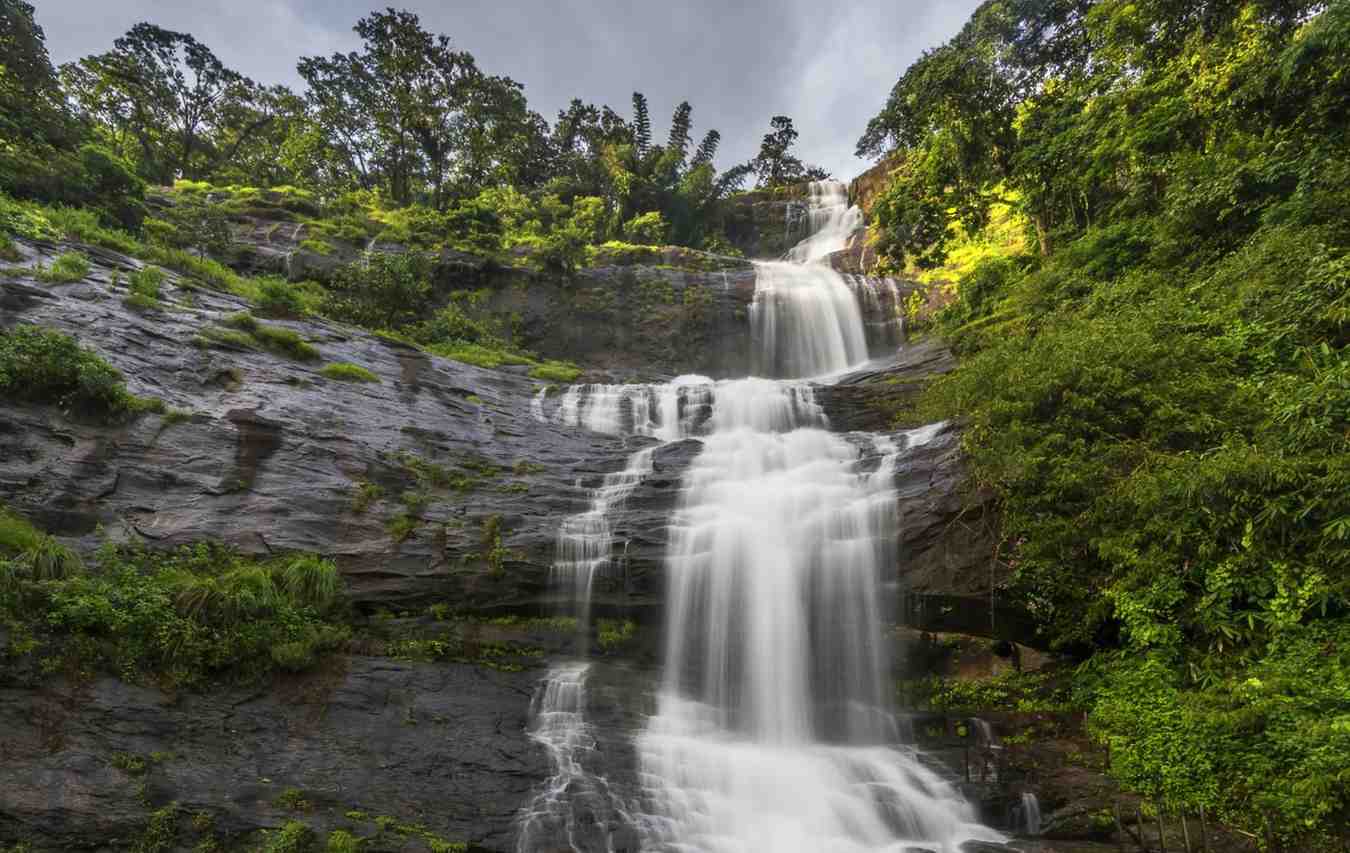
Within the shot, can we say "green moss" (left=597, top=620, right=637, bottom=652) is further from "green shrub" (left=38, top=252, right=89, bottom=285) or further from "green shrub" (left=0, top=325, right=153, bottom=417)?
"green shrub" (left=38, top=252, right=89, bottom=285)

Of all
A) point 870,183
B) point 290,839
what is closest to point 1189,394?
point 290,839

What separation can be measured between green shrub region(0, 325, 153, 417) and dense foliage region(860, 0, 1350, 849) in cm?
1245

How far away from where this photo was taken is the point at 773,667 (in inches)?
347

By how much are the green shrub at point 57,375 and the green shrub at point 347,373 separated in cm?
364

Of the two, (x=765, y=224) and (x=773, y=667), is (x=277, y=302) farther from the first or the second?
(x=765, y=224)

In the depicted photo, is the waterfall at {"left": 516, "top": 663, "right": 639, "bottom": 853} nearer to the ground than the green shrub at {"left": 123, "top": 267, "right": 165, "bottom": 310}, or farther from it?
nearer to the ground

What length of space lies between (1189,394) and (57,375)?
15.1 meters

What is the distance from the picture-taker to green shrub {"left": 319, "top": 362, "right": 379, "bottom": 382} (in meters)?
12.8

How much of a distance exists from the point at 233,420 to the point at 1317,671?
537 inches

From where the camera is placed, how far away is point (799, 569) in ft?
30.8

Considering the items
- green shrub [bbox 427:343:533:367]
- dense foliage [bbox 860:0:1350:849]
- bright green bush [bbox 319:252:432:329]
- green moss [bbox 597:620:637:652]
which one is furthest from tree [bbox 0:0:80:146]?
dense foliage [bbox 860:0:1350:849]

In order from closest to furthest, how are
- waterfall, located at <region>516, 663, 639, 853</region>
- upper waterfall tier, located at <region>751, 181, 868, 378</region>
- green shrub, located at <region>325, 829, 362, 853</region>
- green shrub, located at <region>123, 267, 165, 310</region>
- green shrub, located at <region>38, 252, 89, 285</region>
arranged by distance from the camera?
green shrub, located at <region>325, 829, 362, 853</region>
waterfall, located at <region>516, 663, 639, 853</region>
green shrub, located at <region>38, 252, 89, 285</region>
green shrub, located at <region>123, 267, 165, 310</region>
upper waterfall tier, located at <region>751, 181, 868, 378</region>

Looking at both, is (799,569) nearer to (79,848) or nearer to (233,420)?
(79,848)

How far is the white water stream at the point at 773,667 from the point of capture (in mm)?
6570
